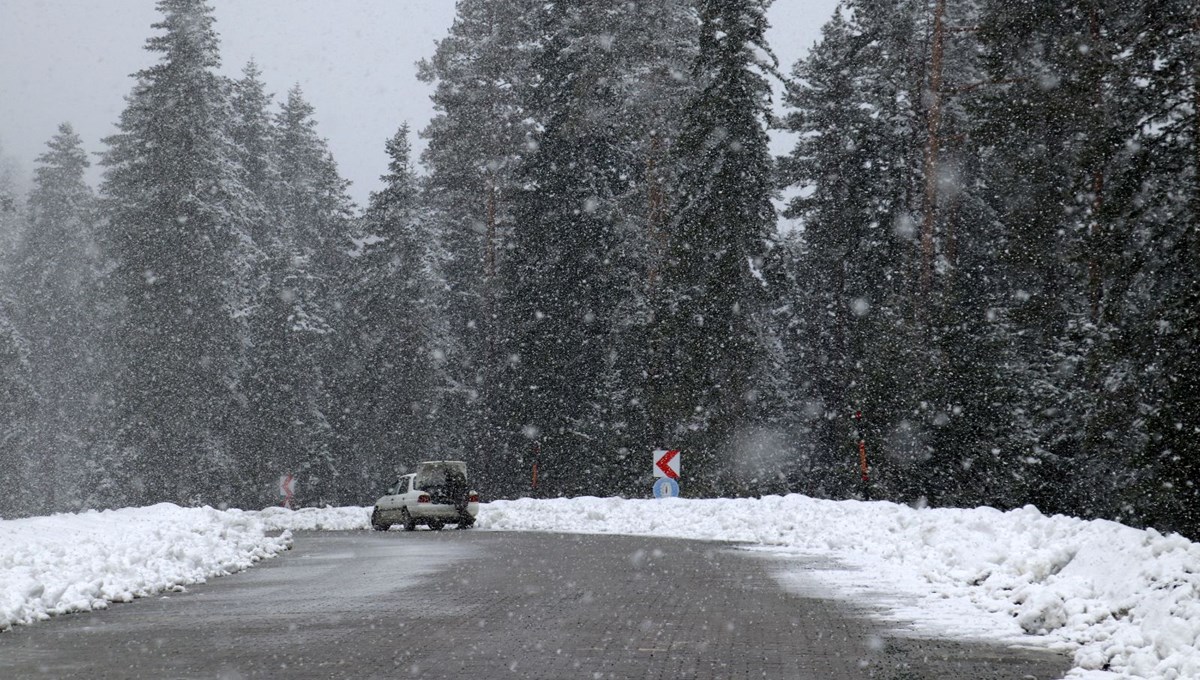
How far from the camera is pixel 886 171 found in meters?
49.0

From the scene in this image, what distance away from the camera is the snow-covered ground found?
375 inches

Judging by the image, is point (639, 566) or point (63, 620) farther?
point (639, 566)

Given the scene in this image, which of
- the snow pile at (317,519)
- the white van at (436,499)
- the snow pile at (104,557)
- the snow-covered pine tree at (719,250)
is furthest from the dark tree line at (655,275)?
the snow pile at (104,557)

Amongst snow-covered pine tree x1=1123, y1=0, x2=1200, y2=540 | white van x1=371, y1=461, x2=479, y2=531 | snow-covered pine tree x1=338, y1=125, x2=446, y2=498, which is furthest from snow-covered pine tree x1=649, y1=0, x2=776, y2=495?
snow-covered pine tree x1=1123, y1=0, x2=1200, y2=540

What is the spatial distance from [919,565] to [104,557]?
10.7m

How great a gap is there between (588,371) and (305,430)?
64.3ft

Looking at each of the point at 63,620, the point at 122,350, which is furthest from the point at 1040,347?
the point at 122,350

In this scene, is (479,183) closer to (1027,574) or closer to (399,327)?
(399,327)

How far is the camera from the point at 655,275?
4681 centimetres

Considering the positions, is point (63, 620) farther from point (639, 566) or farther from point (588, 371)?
point (588, 371)

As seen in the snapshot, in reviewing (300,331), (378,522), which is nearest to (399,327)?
(300,331)

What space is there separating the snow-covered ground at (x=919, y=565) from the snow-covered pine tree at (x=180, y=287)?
25.7 meters

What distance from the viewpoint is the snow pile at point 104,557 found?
1376cm


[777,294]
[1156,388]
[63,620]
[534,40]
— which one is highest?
[534,40]
